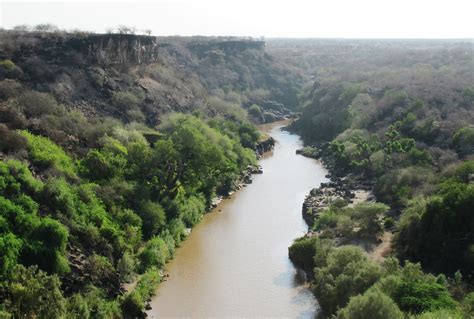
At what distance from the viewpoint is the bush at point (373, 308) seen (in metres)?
24.2

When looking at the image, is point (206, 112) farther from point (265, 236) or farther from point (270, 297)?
point (270, 297)

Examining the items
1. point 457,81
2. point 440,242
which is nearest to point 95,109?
point 440,242

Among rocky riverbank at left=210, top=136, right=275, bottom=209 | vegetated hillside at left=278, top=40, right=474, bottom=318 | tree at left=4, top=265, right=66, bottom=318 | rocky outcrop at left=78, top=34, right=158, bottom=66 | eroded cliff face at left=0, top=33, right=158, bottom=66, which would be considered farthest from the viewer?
rocky outcrop at left=78, top=34, right=158, bottom=66

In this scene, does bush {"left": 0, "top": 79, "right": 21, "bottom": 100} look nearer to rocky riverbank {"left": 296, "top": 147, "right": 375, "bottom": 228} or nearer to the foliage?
rocky riverbank {"left": 296, "top": 147, "right": 375, "bottom": 228}

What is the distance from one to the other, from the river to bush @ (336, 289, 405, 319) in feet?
25.5

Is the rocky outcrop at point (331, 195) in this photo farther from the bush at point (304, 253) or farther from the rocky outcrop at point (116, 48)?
the rocky outcrop at point (116, 48)

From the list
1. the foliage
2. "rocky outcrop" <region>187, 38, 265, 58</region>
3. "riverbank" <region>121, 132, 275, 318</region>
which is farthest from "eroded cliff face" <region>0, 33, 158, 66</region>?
"rocky outcrop" <region>187, 38, 265, 58</region>

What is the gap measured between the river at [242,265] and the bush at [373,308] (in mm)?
7775

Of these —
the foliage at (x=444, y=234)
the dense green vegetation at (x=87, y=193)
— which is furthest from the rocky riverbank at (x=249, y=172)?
the foliage at (x=444, y=234)

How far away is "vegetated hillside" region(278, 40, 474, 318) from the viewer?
2786cm

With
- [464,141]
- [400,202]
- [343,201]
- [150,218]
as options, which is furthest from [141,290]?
[464,141]

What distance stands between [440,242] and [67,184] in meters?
24.9

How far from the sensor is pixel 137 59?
7688 centimetres

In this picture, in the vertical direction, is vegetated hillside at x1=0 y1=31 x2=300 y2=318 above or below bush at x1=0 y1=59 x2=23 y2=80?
below
